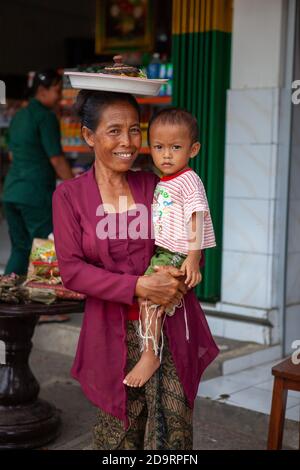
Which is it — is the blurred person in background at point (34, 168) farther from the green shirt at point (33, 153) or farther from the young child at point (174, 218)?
the young child at point (174, 218)

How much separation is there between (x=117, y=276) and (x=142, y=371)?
0.35m

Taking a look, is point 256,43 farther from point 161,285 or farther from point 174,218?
point 161,285

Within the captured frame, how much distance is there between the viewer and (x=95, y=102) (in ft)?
8.30

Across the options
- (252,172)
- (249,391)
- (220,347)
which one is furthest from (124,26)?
(249,391)

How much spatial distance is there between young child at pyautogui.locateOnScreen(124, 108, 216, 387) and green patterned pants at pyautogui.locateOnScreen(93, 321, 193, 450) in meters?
0.08

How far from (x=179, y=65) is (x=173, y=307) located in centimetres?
352

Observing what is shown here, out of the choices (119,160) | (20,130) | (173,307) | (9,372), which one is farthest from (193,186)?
(20,130)

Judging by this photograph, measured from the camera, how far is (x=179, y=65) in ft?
18.5

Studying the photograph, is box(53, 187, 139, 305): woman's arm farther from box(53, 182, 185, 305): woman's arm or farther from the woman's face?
the woman's face

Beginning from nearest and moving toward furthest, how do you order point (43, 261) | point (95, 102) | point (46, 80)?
point (95, 102), point (43, 261), point (46, 80)

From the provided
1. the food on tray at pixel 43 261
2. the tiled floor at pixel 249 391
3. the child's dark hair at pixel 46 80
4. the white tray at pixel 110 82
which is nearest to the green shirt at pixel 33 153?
the child's dark hair at pixel 46 80

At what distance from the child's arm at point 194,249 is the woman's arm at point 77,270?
19 centimetres

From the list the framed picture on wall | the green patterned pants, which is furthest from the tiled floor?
the framed picture on wall

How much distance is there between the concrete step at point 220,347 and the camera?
194 inches
